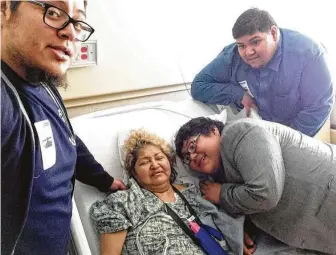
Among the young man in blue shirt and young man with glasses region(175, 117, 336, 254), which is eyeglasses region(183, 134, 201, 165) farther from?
the young man in blue shirt

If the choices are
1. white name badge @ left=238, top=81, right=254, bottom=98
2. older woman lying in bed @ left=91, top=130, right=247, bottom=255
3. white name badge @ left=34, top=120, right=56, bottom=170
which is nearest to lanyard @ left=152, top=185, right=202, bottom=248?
older woman lying in bed @ left=91, top=130, right=247, bottom=255

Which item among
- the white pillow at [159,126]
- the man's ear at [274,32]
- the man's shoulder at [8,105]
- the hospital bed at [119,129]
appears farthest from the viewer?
the man's ear at [274,32]

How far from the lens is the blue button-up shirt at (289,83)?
166cm

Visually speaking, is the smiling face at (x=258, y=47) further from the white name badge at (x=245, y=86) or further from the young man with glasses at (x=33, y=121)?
the young man with glasses at (x=33, y=121)

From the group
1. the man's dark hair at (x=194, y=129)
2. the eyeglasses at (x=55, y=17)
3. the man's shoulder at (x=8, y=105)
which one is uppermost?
the eyeglasses at (x=55, y=17)

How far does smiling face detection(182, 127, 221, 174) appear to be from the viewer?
139cm

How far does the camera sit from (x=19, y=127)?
701 mm

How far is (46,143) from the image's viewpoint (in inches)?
33.0

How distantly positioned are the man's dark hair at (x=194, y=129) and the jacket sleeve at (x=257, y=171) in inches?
4.5

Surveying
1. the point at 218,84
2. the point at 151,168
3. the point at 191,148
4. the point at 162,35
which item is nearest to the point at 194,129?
the point at 191,148

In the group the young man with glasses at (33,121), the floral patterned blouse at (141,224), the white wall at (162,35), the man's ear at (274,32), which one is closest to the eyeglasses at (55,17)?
the young man with glasses at (33,121)

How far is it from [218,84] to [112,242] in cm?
95

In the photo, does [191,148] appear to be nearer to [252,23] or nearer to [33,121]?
[252,23]

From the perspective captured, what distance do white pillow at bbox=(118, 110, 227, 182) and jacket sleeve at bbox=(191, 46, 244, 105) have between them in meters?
0.12
